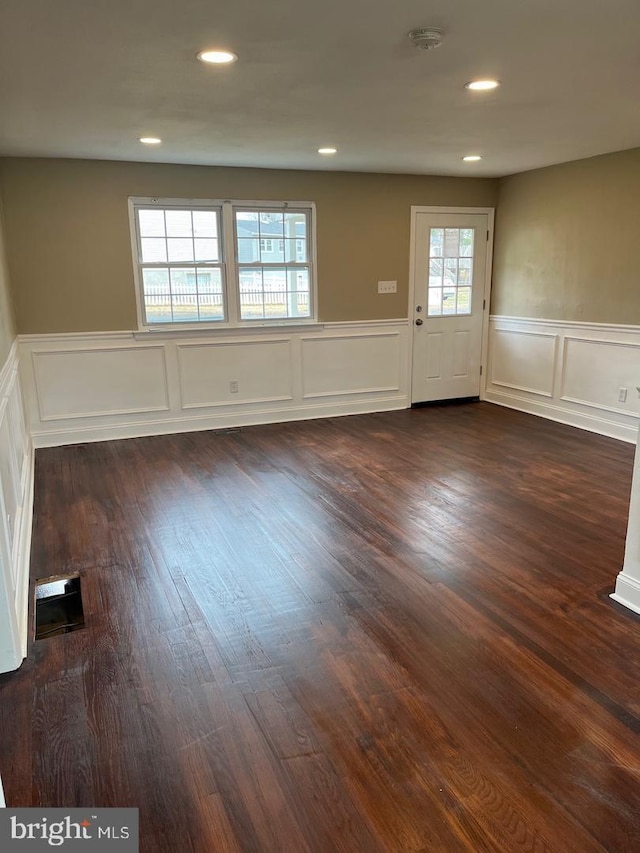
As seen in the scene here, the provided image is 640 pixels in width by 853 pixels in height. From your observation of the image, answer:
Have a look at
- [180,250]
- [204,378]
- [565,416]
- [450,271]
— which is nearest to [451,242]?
[450,271]

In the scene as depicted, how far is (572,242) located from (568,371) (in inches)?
47.3

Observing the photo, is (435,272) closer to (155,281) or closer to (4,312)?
(155,281)

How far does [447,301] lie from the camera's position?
6590 mm

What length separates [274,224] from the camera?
5.77 m

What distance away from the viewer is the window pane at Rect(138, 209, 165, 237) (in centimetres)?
532

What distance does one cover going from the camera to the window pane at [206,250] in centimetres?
555

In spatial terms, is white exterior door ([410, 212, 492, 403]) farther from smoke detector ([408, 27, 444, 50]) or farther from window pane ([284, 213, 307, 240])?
smoke detector ([408, 27, 444, 50])

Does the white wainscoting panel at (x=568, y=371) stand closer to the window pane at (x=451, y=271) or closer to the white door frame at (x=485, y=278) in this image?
the white door frame at (x=485, y=278)

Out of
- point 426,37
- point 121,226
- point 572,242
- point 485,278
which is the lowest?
point 485,278

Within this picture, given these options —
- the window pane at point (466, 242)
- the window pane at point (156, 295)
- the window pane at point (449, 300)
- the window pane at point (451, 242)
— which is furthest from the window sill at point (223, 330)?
the window pane at point (466, 242)

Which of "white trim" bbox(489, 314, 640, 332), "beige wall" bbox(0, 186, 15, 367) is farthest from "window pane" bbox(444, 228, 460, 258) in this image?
"beige wall" bbox(0, 186, 15, 367)

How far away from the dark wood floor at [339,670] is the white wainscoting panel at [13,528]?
0.32 ft

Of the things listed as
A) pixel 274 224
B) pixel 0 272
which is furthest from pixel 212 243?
pixel 0 272

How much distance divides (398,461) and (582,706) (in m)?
2.83
